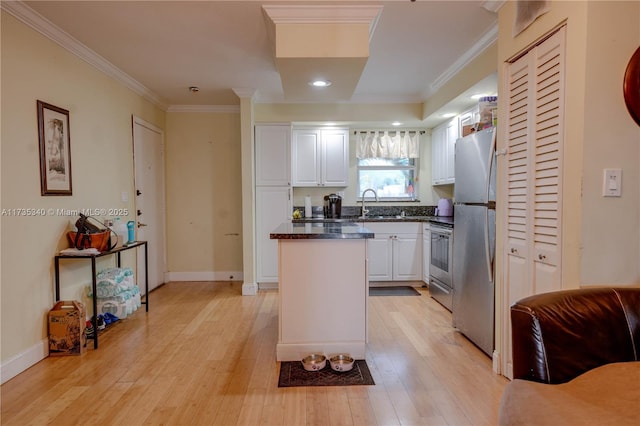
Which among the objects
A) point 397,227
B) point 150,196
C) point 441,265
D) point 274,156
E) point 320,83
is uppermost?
point 320,83

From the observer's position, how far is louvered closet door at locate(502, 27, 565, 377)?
1.75 m

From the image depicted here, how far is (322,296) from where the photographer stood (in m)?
2.46

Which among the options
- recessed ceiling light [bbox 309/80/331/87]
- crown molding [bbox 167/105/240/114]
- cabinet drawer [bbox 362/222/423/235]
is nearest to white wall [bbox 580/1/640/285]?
recessed ceiling light [bbox 309/80/331/87]

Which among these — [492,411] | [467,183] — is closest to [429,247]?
[467,183]

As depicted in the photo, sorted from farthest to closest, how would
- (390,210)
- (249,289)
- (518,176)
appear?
(390,210) < (249,289) < (518,176)

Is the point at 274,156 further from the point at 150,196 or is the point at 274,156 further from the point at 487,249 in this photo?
the point at 487,249

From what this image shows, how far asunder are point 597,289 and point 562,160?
66cm

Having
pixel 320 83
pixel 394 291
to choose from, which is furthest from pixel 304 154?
pixel 394 291

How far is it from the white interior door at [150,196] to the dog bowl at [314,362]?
2.78 metres

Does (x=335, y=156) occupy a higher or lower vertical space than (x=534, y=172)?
higher

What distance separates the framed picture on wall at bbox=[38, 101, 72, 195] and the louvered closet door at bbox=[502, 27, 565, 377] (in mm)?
3261

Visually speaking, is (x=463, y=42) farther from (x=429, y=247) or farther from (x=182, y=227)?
(x=182, y=227)

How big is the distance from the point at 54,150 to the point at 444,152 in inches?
162

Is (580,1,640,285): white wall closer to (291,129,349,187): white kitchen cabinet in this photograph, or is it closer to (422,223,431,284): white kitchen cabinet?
(422,223,431,284): white kitchen cabinet
